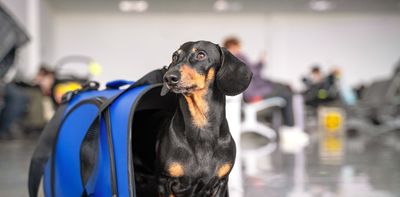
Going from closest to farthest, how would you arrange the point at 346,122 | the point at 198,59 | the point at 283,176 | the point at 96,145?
the point at 198,59 → the point at 96,145 → the point at 283,176 → the point at 346,122

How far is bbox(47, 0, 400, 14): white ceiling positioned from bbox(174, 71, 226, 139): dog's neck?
1481 cm

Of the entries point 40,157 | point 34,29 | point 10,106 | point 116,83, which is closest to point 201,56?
point 116,83

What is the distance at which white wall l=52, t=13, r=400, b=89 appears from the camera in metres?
19.0

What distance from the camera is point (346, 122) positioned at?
1112cm

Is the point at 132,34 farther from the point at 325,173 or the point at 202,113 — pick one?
the point at 202,113

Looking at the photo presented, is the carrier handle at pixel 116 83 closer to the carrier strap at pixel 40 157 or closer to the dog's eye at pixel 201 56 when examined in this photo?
the carrier strap at pixel 40 157

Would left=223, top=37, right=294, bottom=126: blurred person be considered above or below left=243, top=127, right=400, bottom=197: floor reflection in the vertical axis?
above

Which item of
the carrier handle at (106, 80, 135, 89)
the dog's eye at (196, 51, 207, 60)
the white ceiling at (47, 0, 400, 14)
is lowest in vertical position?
the carrier handle at (106, 80, 135, 89)

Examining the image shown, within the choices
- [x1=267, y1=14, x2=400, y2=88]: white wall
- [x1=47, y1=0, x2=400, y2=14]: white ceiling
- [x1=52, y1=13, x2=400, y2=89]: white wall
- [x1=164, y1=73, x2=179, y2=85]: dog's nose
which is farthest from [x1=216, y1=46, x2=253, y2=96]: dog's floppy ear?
[x1=267, y1=14, x2=400, y2=88]: white wall

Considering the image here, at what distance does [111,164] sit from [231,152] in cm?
44

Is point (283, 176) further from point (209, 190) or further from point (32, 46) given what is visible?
point (32, 46)

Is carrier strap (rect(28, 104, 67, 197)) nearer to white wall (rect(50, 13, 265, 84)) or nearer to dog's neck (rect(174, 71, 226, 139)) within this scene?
dog's neck (rect(174, 71, 226, 139))

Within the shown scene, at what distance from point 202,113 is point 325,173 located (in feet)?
7.70

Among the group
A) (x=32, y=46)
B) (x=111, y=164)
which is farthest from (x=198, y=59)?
(x=32, y=46)
